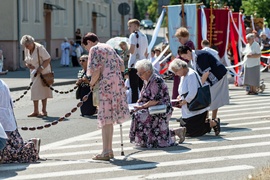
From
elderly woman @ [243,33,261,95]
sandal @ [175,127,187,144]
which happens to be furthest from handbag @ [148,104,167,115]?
elderly woman @ [243,33,261,95]

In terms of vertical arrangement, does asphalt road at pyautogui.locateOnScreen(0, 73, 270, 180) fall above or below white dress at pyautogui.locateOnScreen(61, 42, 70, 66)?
below

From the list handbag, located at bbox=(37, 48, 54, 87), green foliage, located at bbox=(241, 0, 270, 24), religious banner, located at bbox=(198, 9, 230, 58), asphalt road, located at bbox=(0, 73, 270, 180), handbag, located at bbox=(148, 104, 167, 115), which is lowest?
asphalt road, located at bbox=(0, 73, 270, 180)

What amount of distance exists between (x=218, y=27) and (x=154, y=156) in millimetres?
15939

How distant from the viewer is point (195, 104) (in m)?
12.8

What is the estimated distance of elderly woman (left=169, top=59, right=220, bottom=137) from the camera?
1276 cm

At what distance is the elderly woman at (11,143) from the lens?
1060 cm

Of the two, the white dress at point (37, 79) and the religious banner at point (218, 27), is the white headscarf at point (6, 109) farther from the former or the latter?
the religious banner at point (218, 27)

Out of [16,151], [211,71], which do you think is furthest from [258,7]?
[16,151]

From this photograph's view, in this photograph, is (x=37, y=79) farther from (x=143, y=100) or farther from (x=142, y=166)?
(x=142, y=166)

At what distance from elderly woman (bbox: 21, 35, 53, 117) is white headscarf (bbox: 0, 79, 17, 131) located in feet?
19.2

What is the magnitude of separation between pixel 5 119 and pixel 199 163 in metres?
2.76

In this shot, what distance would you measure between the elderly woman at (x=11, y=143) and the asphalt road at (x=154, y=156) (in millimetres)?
222

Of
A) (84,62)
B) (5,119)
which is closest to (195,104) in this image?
(5,119)

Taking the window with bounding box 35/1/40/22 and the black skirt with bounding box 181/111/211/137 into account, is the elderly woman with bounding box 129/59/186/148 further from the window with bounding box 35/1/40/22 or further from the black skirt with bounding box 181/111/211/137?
the window with bounding box 35/1/40/22
